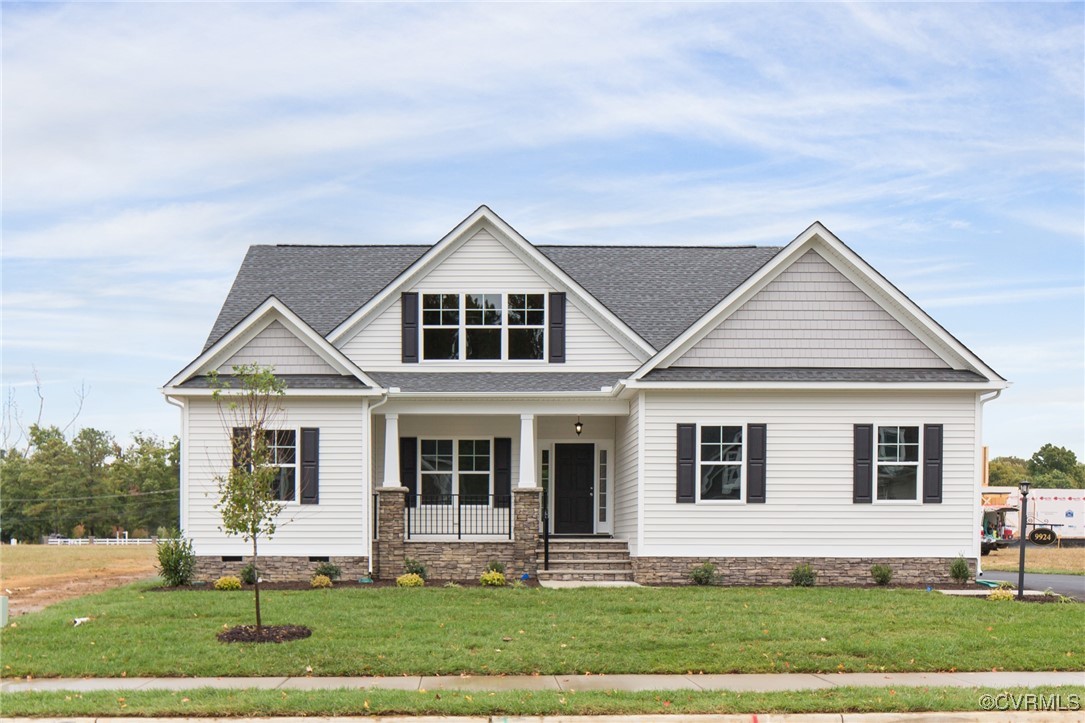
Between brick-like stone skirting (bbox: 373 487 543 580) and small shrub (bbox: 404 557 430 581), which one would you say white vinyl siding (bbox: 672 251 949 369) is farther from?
small shrub (bbox: 404 557 430 581)

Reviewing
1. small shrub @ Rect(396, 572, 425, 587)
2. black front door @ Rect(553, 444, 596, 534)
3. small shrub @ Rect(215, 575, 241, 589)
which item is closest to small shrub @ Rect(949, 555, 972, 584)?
black front door @ Rect(553, 444, 596, 534)

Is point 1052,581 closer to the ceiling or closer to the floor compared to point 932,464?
closer to the floor

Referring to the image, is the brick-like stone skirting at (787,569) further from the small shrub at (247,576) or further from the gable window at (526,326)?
the small shrub at (247,576)

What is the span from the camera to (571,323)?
21719 mm

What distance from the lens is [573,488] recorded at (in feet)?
75.6

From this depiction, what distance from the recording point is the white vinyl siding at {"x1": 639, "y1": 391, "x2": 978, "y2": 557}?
19094 mm

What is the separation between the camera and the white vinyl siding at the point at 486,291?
850 inches

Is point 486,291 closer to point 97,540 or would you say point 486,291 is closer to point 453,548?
point 453,548

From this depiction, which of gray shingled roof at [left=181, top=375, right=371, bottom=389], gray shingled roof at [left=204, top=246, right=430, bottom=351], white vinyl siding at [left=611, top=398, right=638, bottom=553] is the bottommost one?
white vinyl siding at [left=611, top=398, right=638, bottom=553]

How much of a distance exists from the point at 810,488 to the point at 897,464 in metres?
1.78

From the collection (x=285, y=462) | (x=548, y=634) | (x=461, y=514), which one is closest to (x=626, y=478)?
(x=461, y=514)

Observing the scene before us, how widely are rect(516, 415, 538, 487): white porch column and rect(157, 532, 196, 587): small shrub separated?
653cm

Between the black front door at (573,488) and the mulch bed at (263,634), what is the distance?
10559mm

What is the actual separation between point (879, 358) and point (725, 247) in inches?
283
